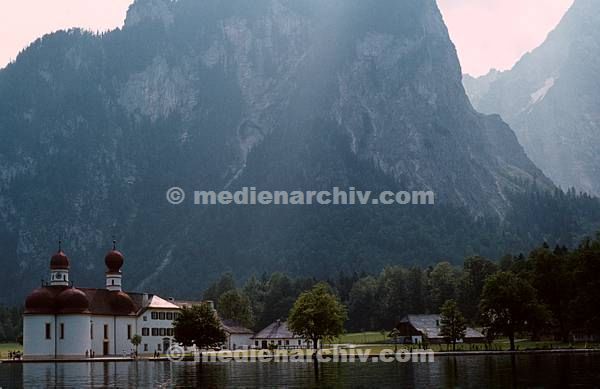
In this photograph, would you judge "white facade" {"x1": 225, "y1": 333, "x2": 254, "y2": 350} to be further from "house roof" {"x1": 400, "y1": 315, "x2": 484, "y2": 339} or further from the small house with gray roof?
"house roof" {"x1": 400, "y1": 315, "x2": 484, "y2": 339}

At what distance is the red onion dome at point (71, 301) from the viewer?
134 meters

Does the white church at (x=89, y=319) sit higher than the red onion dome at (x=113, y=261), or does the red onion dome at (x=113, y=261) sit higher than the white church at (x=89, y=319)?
the red onion dome at (x=113, y=261)

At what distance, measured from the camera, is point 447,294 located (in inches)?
7234

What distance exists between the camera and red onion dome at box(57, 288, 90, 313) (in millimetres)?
134125

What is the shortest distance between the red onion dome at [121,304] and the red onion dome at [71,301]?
343 inches

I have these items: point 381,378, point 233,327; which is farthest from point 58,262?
point 381,378

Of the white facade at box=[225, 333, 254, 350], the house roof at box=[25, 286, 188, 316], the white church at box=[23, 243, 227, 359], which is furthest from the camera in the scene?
the white facade at box=[225, 333, 254, 350]

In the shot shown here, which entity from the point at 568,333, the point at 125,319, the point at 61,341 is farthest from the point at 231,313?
the point at 568,333

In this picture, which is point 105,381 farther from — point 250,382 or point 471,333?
point 471,333

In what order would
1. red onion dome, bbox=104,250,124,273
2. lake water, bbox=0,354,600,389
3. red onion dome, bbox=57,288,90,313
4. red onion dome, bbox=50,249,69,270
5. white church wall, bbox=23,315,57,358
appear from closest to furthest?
lake water, bbox=0,354,600,389, white church wall, bbox=23,315,57,358, red onion dome, bbox=57,288,90,313, red onion dome, bbox=50,249,69,270, red onion dome, bbox=104,250,124,273

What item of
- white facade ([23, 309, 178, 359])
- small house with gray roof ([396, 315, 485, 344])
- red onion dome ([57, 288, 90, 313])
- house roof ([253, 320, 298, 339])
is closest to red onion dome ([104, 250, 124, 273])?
white facade ([23, 309, 178, 359])

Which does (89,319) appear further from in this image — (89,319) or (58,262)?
(58,262)

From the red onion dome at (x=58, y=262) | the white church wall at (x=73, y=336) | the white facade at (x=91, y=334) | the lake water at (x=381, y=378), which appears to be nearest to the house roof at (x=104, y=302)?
the white facade at (x=91, y=334)

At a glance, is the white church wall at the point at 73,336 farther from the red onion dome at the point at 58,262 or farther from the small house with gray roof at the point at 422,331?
the small house with gray roof at the point at 422,331
